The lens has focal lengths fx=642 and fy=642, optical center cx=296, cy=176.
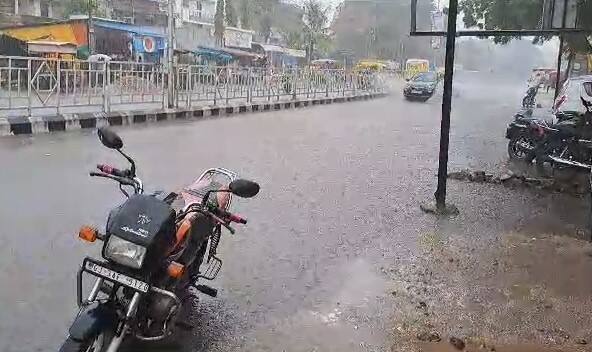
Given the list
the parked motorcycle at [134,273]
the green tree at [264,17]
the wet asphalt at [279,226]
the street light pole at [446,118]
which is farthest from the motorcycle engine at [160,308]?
the green tree at [264,17]

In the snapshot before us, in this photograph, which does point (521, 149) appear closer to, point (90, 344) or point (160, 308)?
point (160, 308)

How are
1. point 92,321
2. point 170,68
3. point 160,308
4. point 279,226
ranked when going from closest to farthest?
point 92,321 → point 160,308 → point 279,226 → point 170,68

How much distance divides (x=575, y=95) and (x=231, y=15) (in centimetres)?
4039

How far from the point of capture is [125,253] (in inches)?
109

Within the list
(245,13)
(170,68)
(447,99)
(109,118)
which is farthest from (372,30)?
(447,99)

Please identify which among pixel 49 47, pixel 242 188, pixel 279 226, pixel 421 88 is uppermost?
pixel 49 47

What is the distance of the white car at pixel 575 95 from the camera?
1139 cm

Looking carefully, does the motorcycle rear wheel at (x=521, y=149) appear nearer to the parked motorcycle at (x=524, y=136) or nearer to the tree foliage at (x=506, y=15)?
the parked motorcycle at (x=524, y=136)

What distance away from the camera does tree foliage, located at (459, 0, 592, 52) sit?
1822 cm

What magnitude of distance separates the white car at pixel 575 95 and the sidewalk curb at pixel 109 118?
9347 mm

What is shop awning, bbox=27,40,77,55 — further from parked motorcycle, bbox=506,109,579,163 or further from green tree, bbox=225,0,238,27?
green tree, bbox=225,0,238,27

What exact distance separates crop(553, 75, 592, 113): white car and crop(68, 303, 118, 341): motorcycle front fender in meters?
10.1

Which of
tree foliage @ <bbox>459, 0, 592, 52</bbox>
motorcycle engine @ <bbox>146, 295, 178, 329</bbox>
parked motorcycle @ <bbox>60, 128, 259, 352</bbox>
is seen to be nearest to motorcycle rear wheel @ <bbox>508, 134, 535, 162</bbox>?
tree foliage @ <bbox>459, 0, 592, 52</bbox>

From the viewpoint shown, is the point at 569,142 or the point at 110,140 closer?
the point at 110,140
